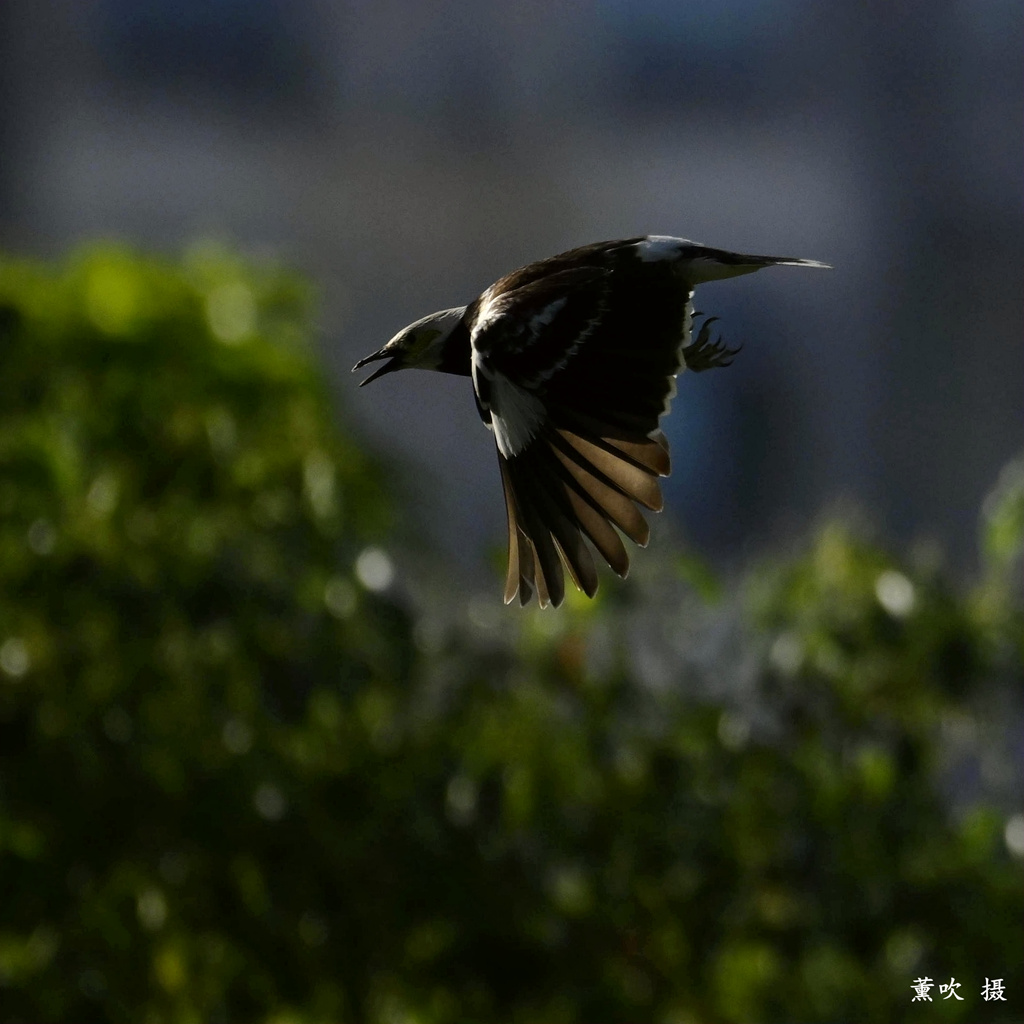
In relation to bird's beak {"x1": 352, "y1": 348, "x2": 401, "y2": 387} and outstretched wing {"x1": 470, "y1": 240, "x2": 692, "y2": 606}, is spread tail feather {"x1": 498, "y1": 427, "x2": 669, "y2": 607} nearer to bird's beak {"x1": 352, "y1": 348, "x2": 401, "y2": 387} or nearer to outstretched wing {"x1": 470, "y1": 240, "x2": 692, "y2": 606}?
outstretched wing {"x1": 470, "y1": 240, "x2": 692, "y2": 606}

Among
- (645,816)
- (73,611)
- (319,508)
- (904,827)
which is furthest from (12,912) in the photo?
(904,827)

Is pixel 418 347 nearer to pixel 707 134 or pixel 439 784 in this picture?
pixel 439 784

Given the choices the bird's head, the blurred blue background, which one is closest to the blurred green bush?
the bird's head

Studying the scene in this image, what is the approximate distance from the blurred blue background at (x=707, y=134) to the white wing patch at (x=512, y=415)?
12.4 ft

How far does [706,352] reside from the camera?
84 centimetres

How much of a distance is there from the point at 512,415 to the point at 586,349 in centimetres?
5

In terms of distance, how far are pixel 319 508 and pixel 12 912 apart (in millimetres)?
540

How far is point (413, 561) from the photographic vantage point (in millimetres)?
1868

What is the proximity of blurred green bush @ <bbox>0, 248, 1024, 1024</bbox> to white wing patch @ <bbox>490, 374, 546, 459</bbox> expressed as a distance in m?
0.87

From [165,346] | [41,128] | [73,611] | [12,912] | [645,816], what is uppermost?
[165,346]

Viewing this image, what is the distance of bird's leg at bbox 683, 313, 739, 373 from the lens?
31.9 inches

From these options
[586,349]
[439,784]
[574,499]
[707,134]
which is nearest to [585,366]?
[586,349]

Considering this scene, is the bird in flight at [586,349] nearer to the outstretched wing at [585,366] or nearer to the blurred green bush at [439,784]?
the outstretched wing at [585,366]

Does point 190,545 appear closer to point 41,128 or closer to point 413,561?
point 413,561
